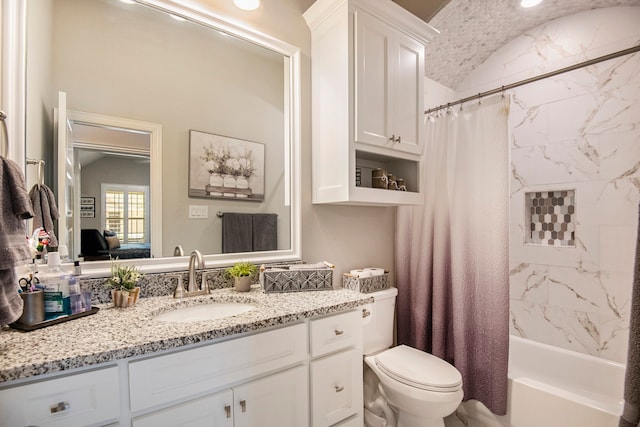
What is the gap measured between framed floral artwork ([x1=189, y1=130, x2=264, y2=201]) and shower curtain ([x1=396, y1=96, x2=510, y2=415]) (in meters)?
1.11

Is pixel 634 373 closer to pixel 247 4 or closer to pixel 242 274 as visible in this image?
pixel 242 274

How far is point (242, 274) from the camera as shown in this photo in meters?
1.54

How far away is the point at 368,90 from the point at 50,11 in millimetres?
1412

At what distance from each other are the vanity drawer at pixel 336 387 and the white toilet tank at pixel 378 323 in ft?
1.34

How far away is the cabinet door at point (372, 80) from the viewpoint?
1.66 meters

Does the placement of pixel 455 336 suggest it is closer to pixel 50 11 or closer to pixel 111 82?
pixel 111 82

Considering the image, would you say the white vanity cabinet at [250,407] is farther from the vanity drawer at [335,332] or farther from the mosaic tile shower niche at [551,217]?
the mosaic tile shower niche at [551,217]

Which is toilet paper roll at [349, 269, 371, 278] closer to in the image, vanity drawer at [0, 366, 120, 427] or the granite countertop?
the granite countertop

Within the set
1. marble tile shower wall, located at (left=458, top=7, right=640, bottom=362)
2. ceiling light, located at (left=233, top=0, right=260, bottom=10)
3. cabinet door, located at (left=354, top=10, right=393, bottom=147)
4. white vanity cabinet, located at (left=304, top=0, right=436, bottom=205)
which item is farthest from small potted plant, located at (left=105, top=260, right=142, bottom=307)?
marble tile shower wall, located at (left=458, top=7, right=640, bottom=362)

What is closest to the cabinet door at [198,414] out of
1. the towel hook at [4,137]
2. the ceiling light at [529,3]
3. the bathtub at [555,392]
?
the towel hook at [4,137]

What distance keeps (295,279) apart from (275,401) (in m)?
0.53

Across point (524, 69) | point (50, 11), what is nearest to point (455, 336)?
point (524, 69)

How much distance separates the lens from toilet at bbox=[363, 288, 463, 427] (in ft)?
4.89

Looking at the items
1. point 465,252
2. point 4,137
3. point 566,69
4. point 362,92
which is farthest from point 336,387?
point 566,69
